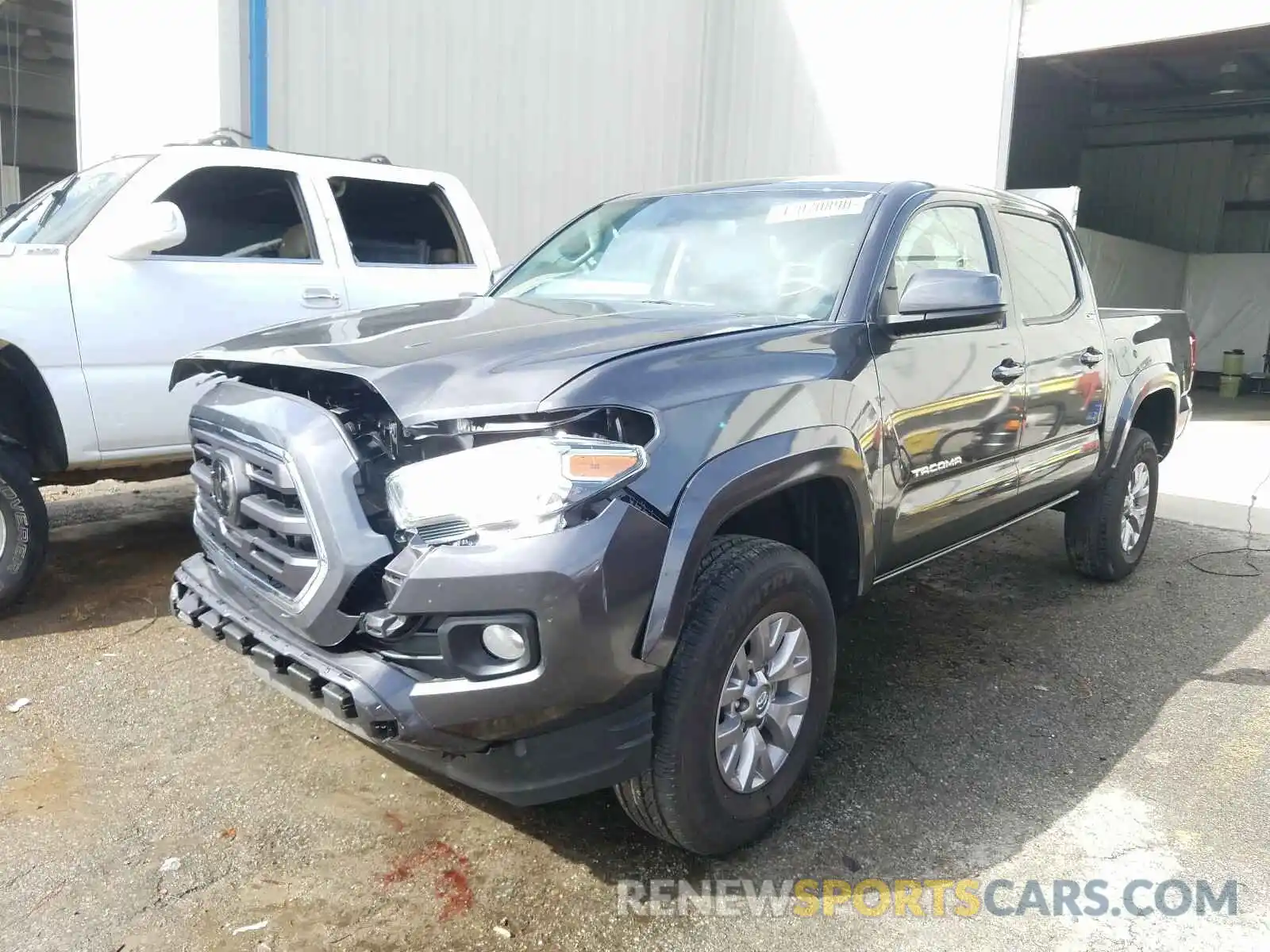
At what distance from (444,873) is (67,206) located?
3872mm

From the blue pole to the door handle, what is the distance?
6.26m

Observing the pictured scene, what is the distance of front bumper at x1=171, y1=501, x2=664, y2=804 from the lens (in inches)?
83.0

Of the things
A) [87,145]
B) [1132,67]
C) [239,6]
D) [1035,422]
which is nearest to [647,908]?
[1035,422]

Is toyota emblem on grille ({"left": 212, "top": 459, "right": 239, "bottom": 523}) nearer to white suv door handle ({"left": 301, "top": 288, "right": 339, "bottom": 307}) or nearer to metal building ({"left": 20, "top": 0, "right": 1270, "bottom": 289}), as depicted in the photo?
white suv door handle ({"left": 301, "top": 288, "right": 339, "bottom": 307})

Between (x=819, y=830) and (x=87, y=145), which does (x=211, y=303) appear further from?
(x=87, y=145)

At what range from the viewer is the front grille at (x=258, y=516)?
2.39 metres

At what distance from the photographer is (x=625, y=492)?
2.21m

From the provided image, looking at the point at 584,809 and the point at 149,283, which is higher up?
the point at 149,283

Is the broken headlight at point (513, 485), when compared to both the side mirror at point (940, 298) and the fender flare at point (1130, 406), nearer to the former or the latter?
the side mirror at point (940, 298)

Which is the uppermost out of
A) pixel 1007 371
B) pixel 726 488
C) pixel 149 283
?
pixel 149 283

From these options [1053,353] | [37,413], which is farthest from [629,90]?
[37,413]

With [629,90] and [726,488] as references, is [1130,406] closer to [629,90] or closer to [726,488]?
[726,488]

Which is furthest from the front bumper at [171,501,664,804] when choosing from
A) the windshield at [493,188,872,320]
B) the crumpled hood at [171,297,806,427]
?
the windshield at [493,188,872,320]

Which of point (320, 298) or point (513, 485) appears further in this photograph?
point (320, 298)
